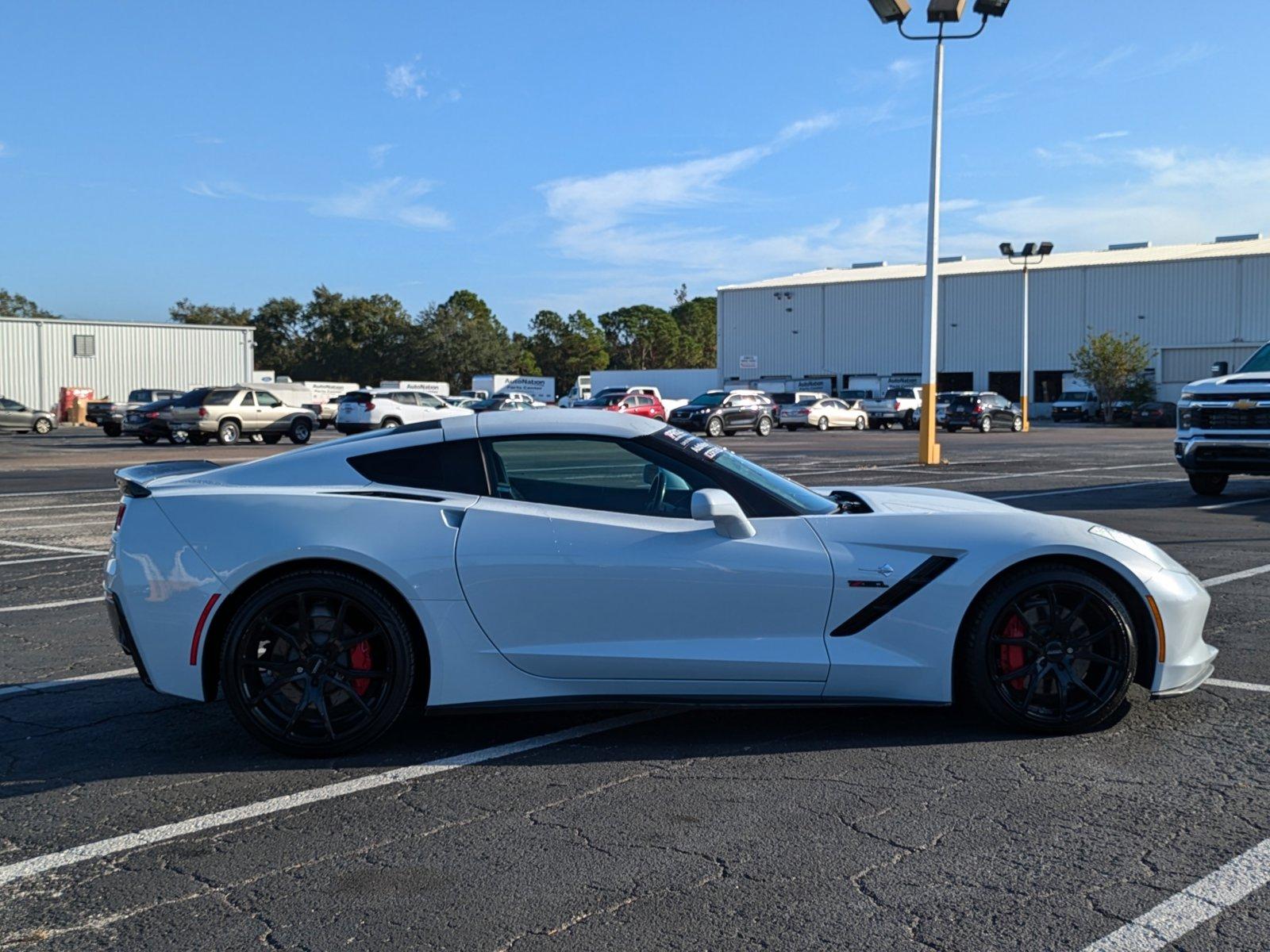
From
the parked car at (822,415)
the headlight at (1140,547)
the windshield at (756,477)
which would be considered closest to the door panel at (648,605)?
the windshield at (756,477)

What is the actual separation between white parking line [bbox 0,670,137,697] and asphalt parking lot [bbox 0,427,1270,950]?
0.04 m

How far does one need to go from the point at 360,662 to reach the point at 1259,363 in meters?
14.0

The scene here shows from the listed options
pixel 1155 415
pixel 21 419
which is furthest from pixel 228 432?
pixel 1155 415

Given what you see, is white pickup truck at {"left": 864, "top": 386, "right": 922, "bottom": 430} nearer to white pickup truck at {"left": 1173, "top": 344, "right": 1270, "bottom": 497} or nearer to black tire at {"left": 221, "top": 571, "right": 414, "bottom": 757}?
white pickup truck at {"left": 1173, "top": 344, "right": 1270, "bottom": 497}

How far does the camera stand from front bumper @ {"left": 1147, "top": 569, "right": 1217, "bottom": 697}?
479cm

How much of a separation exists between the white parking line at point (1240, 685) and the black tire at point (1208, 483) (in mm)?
10572

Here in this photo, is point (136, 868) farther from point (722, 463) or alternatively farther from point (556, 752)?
point (722, 463)

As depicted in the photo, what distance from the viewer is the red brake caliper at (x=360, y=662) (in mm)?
4625

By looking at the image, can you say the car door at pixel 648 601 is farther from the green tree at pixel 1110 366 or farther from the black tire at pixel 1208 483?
the green tree at pixel 1110 366

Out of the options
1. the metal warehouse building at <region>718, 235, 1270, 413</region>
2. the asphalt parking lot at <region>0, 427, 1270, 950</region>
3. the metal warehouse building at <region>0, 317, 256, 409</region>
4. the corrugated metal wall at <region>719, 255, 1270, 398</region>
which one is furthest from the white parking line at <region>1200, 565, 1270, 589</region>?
the corrugated metal wall at <region>719, 255, 1270, 398</region>

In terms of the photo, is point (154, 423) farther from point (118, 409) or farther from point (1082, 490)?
point (1082, 490)

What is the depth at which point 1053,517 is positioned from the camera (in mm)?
5156

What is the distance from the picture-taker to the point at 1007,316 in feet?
236

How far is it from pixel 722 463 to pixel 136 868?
262 cm
